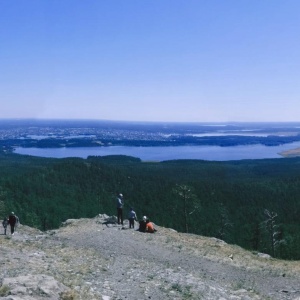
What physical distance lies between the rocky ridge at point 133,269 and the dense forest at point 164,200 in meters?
48.4

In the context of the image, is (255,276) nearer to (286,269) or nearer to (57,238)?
(286,269)

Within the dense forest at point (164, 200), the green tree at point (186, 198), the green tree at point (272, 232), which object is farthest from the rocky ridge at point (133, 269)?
the dense forest at point (164, 200)

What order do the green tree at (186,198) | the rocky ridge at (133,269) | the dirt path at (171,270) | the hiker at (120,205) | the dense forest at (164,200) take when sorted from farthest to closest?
1. the dense forest at (164,200)
2. the green tree at (186,198)
3. the hiker at (120,205)
4. the dirt path at (171,270)
5. the rocky ridge at (133,269)

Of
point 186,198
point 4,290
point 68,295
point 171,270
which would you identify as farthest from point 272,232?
point 4,290

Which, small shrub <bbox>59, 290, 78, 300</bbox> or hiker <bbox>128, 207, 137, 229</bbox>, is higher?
small shrub <bbox>59, 290, 78, 300</bbox>

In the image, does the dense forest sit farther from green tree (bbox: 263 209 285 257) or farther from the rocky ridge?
the rocky ridge

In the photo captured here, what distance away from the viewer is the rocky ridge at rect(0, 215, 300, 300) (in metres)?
15.4

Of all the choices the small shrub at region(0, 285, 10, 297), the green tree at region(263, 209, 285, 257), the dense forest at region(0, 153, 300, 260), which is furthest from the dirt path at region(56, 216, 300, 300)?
the dense forest at region(0, 153, 300, 260)

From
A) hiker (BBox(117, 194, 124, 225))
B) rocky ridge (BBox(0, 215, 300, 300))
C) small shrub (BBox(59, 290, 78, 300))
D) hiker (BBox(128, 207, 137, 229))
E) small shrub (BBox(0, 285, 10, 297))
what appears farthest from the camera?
hiker (BBox(117, 194, 124, 225))

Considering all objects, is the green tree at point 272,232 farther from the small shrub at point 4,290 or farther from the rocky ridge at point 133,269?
the small shrub at point 4,290

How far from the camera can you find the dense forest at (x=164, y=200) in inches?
3509

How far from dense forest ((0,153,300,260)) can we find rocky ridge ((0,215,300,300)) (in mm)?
48354

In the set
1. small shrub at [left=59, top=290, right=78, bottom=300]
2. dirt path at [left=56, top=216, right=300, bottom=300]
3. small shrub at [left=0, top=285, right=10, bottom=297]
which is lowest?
dirt path at [left=56, top=216, right=300, bottom=300]

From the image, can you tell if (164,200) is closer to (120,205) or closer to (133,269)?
(120,205)
